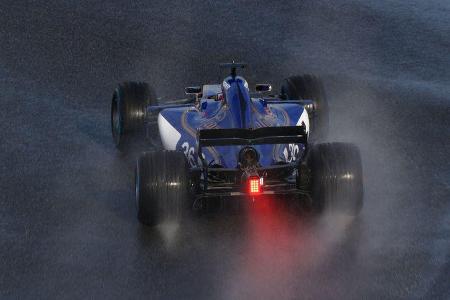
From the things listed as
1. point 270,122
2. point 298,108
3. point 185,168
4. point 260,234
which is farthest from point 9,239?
point 298,108

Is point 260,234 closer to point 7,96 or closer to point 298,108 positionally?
point 298,108

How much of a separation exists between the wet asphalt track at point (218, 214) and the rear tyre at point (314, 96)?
69 cm

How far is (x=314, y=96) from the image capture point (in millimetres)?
14141

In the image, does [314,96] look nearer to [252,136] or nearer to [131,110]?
[131,110]

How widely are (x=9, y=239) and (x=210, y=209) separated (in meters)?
2.59

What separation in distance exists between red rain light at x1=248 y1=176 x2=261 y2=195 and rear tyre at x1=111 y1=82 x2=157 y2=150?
3.67 metres

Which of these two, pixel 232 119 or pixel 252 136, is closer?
pixel 252 136

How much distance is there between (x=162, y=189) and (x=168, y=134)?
238 centimetres

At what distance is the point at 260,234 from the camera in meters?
11.0

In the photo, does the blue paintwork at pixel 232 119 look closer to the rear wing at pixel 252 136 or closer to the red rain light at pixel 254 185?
the rear wing at pixel 252 136

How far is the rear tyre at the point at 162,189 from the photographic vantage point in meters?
10.7

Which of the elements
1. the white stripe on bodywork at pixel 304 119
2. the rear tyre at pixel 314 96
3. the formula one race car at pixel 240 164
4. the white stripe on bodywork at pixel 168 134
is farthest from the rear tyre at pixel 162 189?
the rear tyre at pixel 314 96

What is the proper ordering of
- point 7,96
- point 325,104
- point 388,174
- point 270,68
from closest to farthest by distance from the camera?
Answer: point 388,174 < point 325,104 < point 7,96 < point 270,68

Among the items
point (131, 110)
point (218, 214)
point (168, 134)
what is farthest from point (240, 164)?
point (131, 110)
